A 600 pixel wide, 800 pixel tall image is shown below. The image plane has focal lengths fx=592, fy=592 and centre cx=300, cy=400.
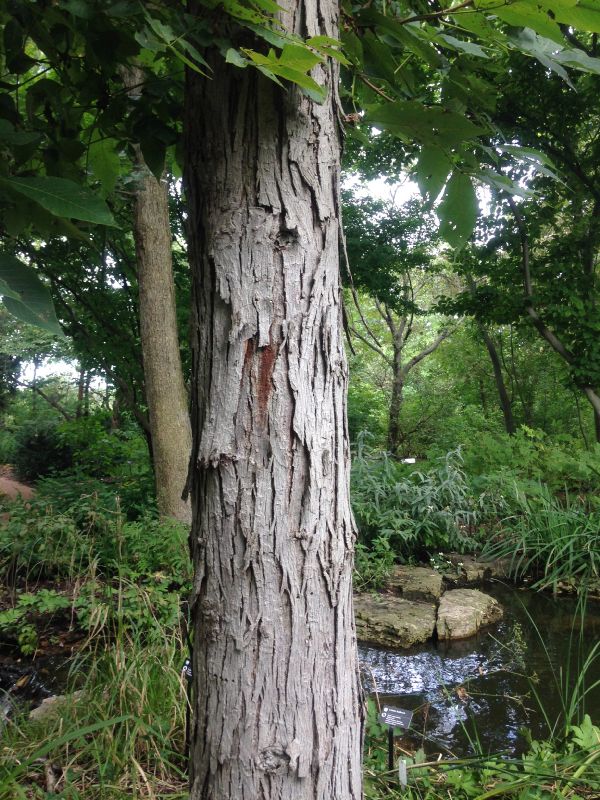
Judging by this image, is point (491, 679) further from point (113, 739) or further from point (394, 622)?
point (113, 739)

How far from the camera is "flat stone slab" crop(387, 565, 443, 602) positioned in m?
4.72

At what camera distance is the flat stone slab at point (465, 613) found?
414 centimetres

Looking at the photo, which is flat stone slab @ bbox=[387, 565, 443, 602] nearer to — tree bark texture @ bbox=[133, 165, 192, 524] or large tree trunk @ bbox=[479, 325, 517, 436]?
tree bark texture @ bbox=[133, 165, 192, 524]

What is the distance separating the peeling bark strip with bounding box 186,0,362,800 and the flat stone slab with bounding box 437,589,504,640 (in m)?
3.35

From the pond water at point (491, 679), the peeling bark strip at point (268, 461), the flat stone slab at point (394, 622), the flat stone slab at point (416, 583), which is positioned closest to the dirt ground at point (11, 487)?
the flat stone slab at point (416, 583)

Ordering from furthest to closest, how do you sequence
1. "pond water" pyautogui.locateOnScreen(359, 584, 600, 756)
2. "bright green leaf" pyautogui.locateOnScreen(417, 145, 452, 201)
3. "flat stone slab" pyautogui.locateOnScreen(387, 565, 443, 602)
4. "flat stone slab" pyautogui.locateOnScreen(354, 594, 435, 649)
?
"flat stone slab" pyautogui.locateOnScreen(387, 565, 443, 602), "flat stone slab" pyautogui.locateOnScreen(354, 594, 435, 649), "pond water" pyautogui.locateOnScreen(359, 584, 600, 756), "bright green leaf" pyautogui.locateOnScreen(417, 145, 452, 201)

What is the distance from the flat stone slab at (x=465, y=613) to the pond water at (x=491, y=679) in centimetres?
7

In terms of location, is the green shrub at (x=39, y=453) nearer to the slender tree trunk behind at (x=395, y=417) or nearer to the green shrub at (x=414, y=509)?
the green shrub at (x=414, y=509)

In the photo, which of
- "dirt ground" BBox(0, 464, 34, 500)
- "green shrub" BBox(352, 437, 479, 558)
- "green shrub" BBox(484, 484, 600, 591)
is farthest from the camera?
"dirt ground" BBox(0, 464, 34, 500)

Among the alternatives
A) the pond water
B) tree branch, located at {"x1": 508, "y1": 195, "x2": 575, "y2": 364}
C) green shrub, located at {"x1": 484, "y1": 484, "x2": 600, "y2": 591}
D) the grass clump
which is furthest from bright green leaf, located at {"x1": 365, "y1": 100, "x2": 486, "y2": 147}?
tree branch, located at {"x1": 508, "y1": 195, "x2": 575, "y2": 364}

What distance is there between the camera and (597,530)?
16.7 ft

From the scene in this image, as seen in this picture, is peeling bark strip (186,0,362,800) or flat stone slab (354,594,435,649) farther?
flat stone slab (354,594,435,649)

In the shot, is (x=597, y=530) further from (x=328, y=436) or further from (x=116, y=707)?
(x=328, y=436)

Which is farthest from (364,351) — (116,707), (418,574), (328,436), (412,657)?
(328,436)
